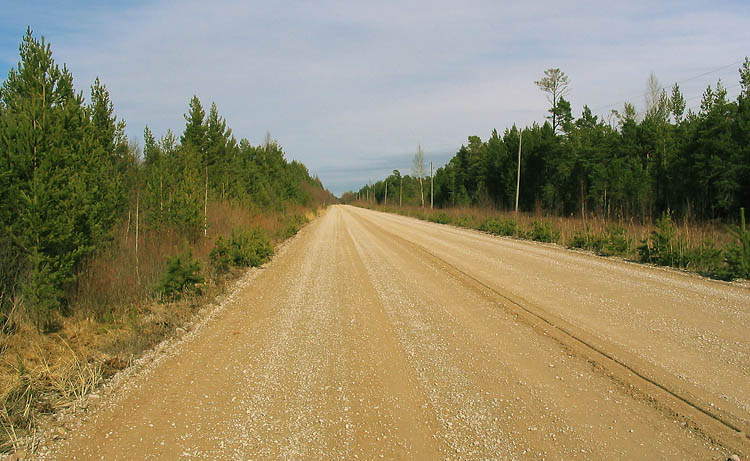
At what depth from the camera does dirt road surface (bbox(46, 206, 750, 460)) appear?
3.29m

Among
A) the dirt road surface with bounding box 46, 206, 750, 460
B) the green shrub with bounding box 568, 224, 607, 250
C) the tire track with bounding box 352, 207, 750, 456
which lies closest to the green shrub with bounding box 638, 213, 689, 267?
the green shrub with bounding box 568, 224, 607, 250

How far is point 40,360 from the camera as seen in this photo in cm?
513

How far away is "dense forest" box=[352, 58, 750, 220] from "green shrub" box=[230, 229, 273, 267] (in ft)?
42.8

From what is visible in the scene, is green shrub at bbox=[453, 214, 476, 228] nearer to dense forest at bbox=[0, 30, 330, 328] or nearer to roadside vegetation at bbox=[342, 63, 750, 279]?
roadside vegetation at bbox=[342, 63, 750, 279]

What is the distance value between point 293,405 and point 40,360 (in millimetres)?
3387

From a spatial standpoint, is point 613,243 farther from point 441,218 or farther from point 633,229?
point 441,218

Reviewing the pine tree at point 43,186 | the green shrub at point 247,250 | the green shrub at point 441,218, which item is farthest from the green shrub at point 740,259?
the green shrub at point 441,218

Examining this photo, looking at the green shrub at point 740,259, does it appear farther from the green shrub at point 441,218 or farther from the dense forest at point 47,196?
the green shrub at point 441,218

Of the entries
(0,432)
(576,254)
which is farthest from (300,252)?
(0,432)

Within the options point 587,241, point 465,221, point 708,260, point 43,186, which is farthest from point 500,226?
point 43,186

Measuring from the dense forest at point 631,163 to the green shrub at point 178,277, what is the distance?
46.9 ft

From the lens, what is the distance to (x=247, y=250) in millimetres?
12391

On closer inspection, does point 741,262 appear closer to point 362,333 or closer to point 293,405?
point 362,333

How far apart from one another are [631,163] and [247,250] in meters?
33.6
